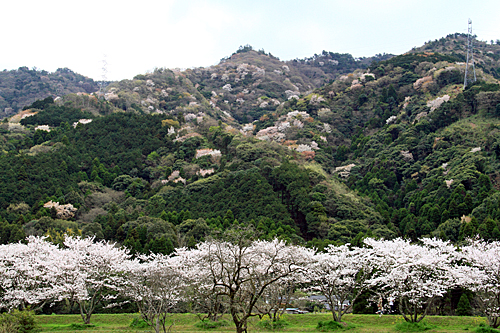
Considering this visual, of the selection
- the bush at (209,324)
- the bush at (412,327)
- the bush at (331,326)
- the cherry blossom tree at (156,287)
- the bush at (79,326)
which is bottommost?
the bush at (79,326)

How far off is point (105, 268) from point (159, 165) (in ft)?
128

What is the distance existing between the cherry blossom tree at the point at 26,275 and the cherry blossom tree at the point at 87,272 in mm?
582

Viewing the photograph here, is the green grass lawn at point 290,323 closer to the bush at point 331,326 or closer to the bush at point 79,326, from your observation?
the bush at point 79,326

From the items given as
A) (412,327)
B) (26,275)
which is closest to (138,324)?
(26,275)

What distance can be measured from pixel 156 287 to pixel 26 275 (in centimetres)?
1037

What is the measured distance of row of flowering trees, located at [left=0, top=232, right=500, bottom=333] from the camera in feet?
74.0

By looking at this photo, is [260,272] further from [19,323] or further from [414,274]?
[19,323]

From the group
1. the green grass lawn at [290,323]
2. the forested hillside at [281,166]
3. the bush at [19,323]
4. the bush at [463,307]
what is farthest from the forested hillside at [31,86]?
the bush at [463,307]

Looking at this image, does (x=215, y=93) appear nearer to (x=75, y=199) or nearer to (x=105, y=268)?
(x=75, y=199)

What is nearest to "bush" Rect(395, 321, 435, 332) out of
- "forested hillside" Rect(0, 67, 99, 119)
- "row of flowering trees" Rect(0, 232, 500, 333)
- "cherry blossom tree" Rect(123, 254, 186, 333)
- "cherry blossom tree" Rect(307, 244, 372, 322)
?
"row of flowering trees" Rect(0, 232, 500, 333)

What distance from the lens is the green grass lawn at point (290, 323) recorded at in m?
23.4

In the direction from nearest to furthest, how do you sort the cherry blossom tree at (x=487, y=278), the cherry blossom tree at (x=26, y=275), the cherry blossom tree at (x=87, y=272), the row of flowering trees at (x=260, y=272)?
the cherry blossom tree at (x=487, y=278) → the row of flowering trees at (x=260, y=272) → the cherry blossom tree at (x=87, y=272) → the cherry blossom tree at (x=26, y=275)

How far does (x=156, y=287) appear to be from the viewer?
72.4 feet

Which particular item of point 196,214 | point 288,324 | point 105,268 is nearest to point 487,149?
point 196,214
